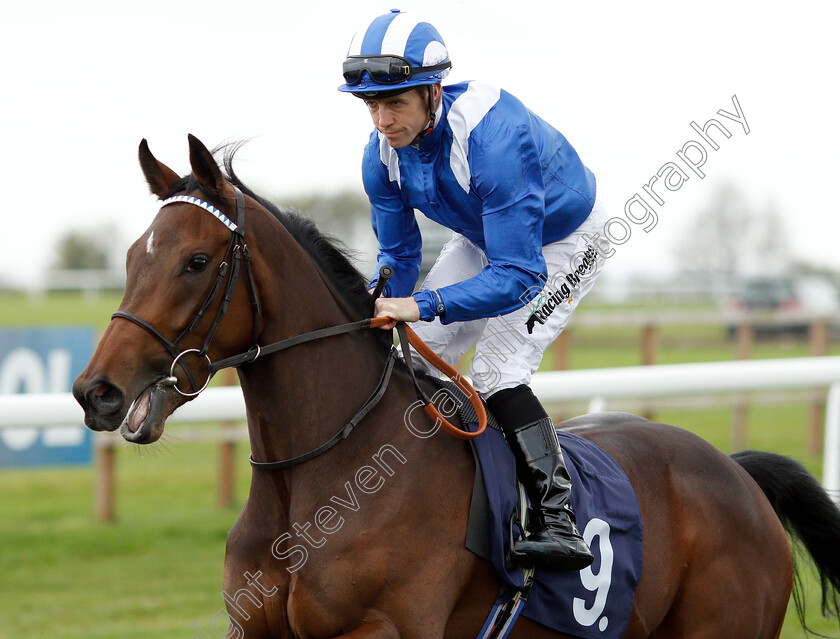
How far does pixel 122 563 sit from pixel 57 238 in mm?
25937

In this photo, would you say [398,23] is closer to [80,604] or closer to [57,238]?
[80,604]

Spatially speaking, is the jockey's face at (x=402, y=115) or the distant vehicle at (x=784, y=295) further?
the distant vehicle at (x=784, y=295)

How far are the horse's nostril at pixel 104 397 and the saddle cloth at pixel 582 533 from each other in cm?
100

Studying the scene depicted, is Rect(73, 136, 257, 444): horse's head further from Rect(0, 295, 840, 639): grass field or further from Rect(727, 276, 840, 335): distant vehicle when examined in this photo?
Rect(727, 276, 840, 335): distant vehicle

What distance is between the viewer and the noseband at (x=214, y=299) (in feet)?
7.48

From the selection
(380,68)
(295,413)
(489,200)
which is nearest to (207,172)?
(380,68)

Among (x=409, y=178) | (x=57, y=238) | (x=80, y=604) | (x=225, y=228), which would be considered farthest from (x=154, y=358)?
(x=57, y=238)

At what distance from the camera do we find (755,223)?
2016 centimetres

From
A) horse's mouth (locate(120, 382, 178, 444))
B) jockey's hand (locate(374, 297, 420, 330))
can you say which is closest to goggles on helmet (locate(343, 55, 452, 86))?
jockey's hand (locate(374, 297, 420, 330))

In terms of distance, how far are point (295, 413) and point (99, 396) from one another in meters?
0.55

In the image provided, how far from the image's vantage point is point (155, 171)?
2512mm

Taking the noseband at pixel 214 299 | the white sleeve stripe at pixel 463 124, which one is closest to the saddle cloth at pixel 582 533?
the white sleeve stripe at pixel 463 124

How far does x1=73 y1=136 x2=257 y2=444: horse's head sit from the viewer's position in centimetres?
221

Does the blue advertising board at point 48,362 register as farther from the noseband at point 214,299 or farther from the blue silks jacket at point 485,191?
the noseband at point 214,299
